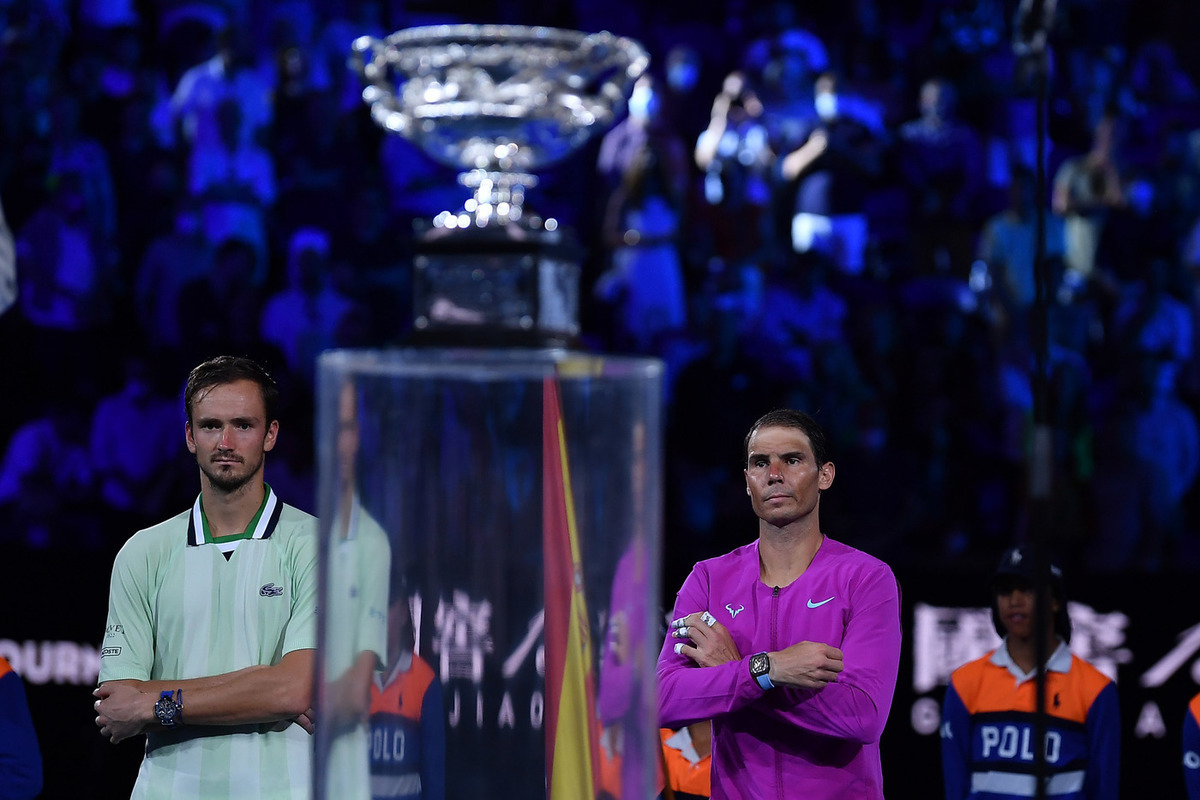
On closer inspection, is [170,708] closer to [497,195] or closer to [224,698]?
[224,698]

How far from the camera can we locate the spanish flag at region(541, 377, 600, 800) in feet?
6.03

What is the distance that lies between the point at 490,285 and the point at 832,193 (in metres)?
7.20

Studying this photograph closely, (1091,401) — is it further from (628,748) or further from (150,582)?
(628,748)

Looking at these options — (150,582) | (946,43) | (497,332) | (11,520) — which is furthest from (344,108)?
(497,332)

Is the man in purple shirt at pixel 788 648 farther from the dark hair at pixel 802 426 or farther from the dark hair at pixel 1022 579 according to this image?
the dark hair at pixel 1022 579

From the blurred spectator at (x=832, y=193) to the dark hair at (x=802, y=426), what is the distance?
18.3 feet

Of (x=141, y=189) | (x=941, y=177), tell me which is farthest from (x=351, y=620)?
(x=941, y=177)

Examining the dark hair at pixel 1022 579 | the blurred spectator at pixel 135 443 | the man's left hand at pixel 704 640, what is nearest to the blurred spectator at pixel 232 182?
the blurred spectator at pixel 135 443

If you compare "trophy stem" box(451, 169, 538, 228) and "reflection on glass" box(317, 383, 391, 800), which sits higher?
"trophy stem" box(451, 169, 538, 228)

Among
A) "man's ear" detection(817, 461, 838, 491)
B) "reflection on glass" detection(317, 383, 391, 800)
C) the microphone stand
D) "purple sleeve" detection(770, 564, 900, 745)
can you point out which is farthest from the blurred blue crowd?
"reflection on glass" detection(317, 383, 391, 800)

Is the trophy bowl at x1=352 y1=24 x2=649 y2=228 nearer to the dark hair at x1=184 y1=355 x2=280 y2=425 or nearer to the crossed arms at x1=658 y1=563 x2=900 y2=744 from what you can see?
the dark hair at x1=184 y1=355 x2=280 y2=425

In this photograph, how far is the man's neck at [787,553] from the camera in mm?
3219

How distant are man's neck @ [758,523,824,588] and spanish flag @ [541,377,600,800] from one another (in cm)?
141

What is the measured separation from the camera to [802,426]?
10.6ft
